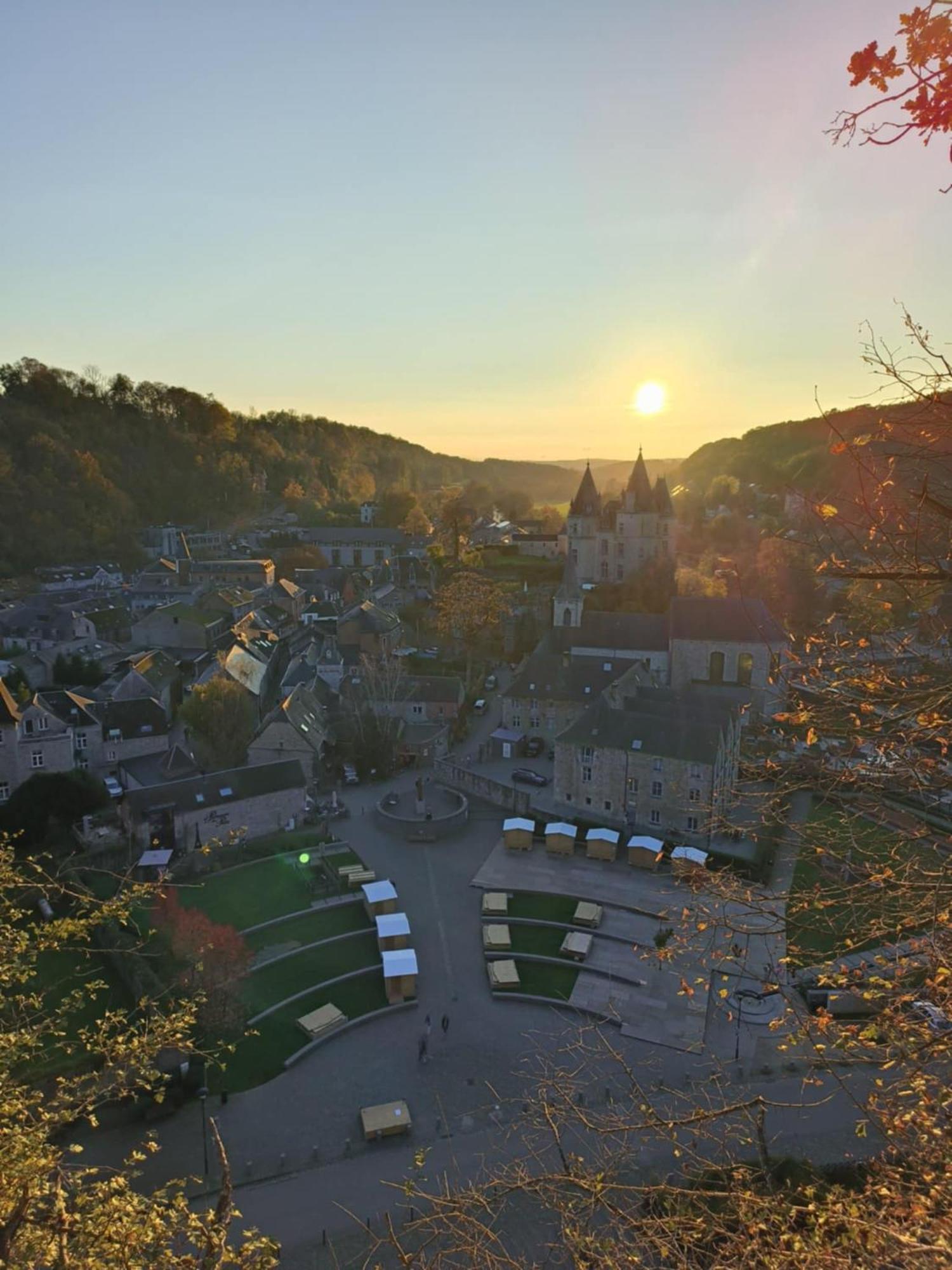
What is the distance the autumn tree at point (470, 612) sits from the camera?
44031mm

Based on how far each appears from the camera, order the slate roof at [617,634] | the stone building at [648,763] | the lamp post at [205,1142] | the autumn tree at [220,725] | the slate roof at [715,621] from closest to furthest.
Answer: the lamp post at [205,1142], the stone building at [648,763], the autumn tree at [220,725], the slate roof at [715,621], the slate roof at [617,634]

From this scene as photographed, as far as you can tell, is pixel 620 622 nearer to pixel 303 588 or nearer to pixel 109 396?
pixel 303 588

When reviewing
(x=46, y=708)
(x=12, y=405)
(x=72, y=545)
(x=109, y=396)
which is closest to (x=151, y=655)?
(x=46, y=708)

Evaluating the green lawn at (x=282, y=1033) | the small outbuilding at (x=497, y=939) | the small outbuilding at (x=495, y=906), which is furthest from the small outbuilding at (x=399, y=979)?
the small outbuilding at (x=495, y=906)

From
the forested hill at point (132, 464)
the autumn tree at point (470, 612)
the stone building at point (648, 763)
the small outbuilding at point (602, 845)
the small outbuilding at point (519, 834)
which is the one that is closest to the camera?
the small outbuilding at point (602, 845)

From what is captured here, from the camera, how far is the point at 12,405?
277ft

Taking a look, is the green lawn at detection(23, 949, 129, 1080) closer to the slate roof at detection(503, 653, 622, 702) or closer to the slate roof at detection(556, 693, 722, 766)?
the slate roof at detection(556, 693, 722, 766)

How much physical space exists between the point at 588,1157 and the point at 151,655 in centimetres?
3477

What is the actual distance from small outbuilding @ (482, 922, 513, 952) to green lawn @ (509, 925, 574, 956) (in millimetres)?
273

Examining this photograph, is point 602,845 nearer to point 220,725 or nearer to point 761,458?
point 220,725

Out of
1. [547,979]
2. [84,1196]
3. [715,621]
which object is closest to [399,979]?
[547,979]

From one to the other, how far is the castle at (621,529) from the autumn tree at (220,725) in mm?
26380

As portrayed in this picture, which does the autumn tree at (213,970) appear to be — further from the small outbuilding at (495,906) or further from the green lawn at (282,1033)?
the small outbuilding at (495,906)

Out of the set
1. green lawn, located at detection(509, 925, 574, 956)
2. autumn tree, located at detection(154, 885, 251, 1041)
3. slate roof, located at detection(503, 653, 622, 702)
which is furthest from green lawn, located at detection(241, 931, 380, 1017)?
slate roof, located at detection(503, 653, 622, 702)
